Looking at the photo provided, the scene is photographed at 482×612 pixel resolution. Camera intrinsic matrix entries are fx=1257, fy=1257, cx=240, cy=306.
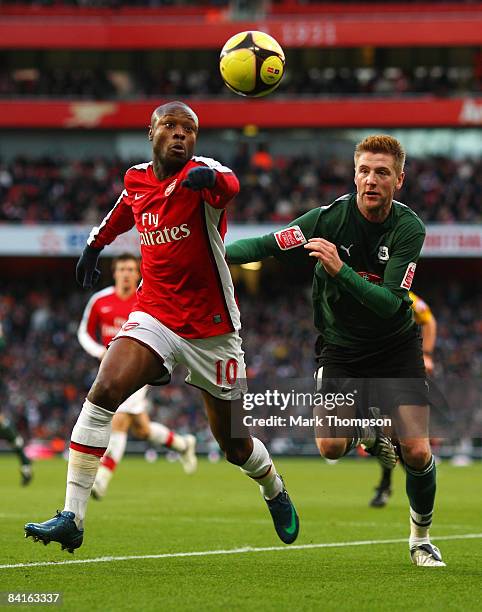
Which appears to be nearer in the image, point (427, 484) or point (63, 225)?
point (427, 484)

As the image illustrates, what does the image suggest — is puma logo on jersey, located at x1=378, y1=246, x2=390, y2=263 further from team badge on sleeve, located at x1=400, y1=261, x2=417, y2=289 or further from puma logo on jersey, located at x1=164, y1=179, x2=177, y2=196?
puma logo on jersey, located at x1=164, y1=179, x2=177, y2=196

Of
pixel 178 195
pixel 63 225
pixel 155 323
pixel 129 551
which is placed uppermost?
pixel 178 195

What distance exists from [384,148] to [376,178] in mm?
180

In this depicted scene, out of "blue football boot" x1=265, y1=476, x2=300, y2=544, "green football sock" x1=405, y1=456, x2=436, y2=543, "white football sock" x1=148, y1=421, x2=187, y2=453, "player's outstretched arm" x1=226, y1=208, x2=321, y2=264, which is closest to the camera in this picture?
"player's outstretched arm" x1=226, y1=208, x2=321, y2=264

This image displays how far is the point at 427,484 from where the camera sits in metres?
7.57

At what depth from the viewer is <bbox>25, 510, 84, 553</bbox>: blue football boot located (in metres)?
6.49

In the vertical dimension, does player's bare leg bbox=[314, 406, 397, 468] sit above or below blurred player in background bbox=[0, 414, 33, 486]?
above

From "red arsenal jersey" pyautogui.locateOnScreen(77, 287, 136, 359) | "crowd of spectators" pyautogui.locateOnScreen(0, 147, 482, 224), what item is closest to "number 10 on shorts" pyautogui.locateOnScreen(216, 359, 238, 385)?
"red arsenal jersey" pyautogui.locateOnScreen(77, 287, 136, 359)

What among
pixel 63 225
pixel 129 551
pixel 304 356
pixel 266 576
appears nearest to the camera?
pixel 266 576

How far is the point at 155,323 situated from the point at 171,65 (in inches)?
1416

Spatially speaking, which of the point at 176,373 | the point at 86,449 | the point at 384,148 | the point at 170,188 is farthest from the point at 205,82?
the point at 86,449

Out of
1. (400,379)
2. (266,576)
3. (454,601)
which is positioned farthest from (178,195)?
(454,601)

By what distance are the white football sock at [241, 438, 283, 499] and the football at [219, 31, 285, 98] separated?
2468 millimetres

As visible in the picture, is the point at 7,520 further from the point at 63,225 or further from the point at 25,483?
the point at 63,225
